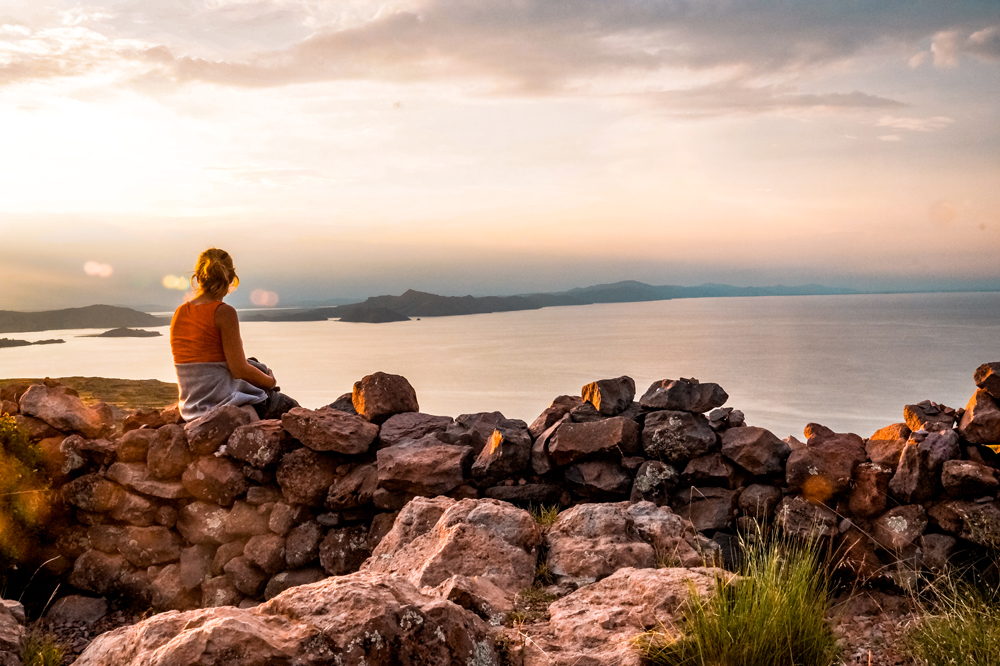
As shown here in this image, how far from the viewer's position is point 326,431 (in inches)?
238

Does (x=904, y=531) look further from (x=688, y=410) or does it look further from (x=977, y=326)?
(x=977, y=326)

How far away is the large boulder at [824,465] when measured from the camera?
560 centimetres

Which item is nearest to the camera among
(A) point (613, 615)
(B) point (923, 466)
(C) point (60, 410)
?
(A) point (613, 615)

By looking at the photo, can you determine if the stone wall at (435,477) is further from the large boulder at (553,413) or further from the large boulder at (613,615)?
the large boulder at (613,615)

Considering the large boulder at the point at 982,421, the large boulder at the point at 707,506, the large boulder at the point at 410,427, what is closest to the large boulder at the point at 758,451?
A: the large boulder at the point at 707,506

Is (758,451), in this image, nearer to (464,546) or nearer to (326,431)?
(464,546)

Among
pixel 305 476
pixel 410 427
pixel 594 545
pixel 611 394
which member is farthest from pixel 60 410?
pixel 594 545

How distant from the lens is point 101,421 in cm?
714

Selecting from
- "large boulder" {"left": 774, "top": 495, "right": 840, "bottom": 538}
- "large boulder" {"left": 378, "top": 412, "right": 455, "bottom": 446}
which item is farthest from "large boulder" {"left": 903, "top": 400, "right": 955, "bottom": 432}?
"large boulder" {"left": 378, "top": 412, "right": 455, "bottom": 446}

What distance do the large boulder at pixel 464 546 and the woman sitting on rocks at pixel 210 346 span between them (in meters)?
2.99

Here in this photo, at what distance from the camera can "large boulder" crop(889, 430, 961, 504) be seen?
536cm

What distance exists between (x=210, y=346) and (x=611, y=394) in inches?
153

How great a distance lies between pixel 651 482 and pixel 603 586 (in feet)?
8.55

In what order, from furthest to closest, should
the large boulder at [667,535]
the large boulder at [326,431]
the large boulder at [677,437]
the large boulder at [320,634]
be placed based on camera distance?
the large boulder at [326,431], the large boulder at [677,437], the large boulder at [667,535], the large boulder at [320,634]
